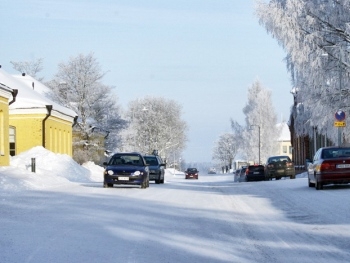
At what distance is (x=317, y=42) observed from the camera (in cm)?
3019

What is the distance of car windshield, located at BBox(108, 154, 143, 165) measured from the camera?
100 feet

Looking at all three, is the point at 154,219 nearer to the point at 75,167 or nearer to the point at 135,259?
the point at 135,259

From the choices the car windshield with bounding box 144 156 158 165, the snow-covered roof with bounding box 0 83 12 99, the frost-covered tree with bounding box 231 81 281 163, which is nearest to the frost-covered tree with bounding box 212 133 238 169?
the frost-covered tree with bounding box 231 81 281 163

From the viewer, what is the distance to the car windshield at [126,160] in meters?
30.5

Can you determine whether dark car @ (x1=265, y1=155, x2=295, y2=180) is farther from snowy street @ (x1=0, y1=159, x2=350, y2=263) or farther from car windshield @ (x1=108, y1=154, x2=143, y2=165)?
snowy street @ (x1=0, y1=159, x2=350, y2=263)

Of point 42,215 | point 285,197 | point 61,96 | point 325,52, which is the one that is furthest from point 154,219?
point 61,96

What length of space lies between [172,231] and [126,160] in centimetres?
1817

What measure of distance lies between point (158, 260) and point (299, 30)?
22.7 meters

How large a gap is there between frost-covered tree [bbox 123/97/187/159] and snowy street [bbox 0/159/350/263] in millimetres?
87954

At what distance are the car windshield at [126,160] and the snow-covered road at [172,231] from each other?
32.4ft

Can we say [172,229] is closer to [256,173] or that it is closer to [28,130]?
[28,130]

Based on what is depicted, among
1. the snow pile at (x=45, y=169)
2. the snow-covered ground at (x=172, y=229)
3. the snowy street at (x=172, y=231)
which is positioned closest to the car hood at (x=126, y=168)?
the snow pile at (x=45, y=169)

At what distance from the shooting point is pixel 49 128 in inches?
1955

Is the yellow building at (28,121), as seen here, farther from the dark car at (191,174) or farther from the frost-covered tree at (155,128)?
the frost-covered tree at (155,128)
